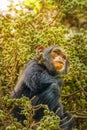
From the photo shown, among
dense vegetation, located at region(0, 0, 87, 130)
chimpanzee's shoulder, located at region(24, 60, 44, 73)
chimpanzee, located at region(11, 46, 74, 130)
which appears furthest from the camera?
dense vegetation, located at region(0, 0, 87, 130)

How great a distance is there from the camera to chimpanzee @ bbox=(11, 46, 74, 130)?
4488 mm

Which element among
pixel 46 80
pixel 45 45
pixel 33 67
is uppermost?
pixel 45 45

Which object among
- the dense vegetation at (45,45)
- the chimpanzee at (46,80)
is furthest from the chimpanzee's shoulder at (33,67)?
the dense vegetation at (45,45)

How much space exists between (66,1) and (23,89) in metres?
1.49

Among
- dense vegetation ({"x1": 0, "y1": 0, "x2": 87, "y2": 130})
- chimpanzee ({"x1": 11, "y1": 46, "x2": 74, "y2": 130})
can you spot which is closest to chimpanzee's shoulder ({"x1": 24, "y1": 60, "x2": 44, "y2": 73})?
chimpanzee ({"x1": 11, "y1": 46, "x2": 74, "y2": 130})

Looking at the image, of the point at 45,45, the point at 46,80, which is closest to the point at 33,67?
the point at 46,80

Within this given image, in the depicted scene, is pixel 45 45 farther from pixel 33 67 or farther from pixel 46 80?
pixel 46 80

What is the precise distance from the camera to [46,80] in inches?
178

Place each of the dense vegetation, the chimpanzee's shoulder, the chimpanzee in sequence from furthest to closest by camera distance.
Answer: the dense vegetation → the chimpanzee's shoulder → the chimpanzee

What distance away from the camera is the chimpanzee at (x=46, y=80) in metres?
4.49

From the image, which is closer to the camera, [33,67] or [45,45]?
[33,67]

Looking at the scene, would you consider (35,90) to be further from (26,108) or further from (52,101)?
(26,108)

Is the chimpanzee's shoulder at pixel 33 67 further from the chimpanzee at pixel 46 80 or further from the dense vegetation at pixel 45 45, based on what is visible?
the dense vegetation at pixel 45 45

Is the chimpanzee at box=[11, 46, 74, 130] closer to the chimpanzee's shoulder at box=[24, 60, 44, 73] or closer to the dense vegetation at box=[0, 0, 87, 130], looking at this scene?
the chimpanzee's shoulder at box=[24, 60, 44, 73]
